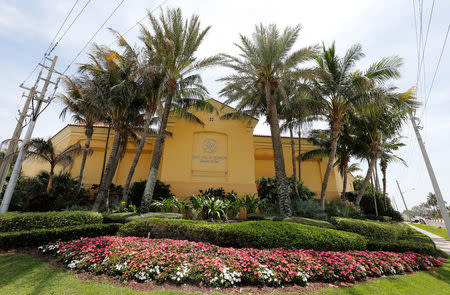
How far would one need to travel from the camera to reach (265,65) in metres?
12.0

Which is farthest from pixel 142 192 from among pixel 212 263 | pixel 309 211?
pixel 309 211

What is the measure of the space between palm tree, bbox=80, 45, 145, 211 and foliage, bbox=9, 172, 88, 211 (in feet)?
8.82

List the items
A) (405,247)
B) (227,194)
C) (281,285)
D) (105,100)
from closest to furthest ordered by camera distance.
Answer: (281,285)
(405,247)
(105,100)
(227,194)

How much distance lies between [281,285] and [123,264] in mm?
3822

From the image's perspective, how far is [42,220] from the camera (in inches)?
286

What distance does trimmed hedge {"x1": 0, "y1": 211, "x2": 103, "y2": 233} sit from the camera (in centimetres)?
682

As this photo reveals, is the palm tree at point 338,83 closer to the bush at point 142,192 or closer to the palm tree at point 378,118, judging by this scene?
the palm tree at point 378,118

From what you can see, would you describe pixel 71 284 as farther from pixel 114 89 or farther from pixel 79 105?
pixel 79 105

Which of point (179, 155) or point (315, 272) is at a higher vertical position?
point (179, 155)

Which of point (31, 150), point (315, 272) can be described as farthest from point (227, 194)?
point (31, 150)

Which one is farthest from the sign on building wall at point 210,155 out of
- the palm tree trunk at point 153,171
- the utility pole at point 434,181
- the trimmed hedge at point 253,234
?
the utility pole at point 434,181

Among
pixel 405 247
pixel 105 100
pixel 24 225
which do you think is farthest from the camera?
pixel 105 100

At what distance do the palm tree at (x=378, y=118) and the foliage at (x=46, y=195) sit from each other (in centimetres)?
1856

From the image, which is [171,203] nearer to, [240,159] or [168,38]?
[240,159]
